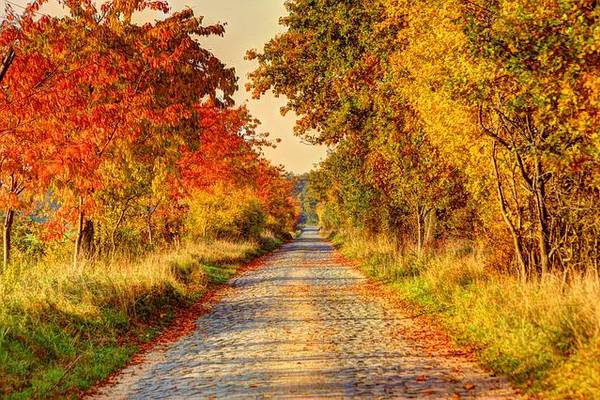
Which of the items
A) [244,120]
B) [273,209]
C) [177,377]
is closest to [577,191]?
[177,377]

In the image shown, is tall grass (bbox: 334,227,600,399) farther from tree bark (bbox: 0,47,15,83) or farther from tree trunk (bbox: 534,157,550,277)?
tree bark (bbox: 0,47,15,83)

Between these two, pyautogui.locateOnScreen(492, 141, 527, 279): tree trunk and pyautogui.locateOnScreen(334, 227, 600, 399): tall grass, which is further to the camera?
pyautogui.locateOnScreen(492, 141, 527, 279): tree trunk

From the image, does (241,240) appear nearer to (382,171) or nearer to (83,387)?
(382,171)

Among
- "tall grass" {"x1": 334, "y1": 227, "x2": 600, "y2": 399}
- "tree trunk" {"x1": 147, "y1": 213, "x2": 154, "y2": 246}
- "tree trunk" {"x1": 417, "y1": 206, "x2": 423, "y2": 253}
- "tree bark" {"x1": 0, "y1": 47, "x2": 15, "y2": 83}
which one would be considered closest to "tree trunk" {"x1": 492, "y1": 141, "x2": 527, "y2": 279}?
"tall grass" {"x1": 334, "y1": 227, "x2": 600, "y2": 399}

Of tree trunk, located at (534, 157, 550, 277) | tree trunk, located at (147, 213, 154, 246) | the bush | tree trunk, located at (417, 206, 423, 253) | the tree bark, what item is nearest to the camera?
the tree bark

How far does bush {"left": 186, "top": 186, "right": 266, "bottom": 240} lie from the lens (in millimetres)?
30292

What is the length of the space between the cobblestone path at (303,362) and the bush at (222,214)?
14.0 meters

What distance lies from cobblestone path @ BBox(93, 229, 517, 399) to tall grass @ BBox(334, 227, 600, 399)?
22.8 inches

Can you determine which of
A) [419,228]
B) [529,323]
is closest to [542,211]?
[529,323]

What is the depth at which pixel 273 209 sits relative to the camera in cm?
6281

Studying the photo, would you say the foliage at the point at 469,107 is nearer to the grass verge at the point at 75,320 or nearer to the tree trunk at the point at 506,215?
the tree trunk at the point at 506,215

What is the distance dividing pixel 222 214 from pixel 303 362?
24.3 metres

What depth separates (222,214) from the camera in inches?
1286

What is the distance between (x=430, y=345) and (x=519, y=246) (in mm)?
3306
